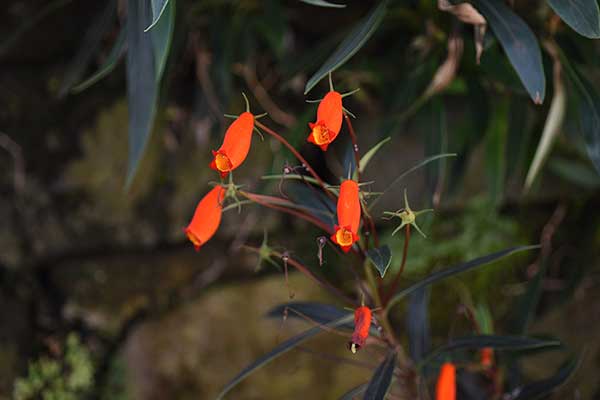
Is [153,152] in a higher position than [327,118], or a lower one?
lower

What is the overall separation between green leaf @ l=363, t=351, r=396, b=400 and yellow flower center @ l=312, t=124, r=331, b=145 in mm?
349

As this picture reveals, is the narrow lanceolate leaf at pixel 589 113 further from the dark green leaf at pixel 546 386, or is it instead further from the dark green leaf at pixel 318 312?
the dark green leaf at pixel 318 312

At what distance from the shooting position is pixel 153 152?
1.65 meters

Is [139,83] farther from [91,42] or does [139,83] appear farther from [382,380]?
[382,380]

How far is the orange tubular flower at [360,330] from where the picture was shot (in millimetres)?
828

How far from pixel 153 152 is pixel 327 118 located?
890 mm

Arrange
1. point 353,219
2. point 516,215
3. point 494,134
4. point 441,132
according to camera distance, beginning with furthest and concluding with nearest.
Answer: point 516,215, point 494,134, point 441,132, point 353,219

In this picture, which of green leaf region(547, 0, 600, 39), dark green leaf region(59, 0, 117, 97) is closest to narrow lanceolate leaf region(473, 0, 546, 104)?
green leaf region(547, 0, 600, 39)

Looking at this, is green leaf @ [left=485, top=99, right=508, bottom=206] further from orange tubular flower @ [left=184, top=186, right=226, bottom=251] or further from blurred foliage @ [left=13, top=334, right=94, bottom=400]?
blurred foliage @ [left=13, top=334, right=94, bottom=400]

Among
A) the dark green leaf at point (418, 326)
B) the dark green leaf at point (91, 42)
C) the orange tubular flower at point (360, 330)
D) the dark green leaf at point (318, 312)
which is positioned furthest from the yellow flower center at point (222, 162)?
the dark green leaf at point (91, 42)

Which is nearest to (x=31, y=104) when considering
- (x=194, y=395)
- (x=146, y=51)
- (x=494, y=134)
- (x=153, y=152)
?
(x=153, y=152)

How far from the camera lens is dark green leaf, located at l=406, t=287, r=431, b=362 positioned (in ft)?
4.12

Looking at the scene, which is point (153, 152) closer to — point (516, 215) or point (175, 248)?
point (175, 248)

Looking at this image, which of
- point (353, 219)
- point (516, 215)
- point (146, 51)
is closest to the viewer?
point (353, 219)
